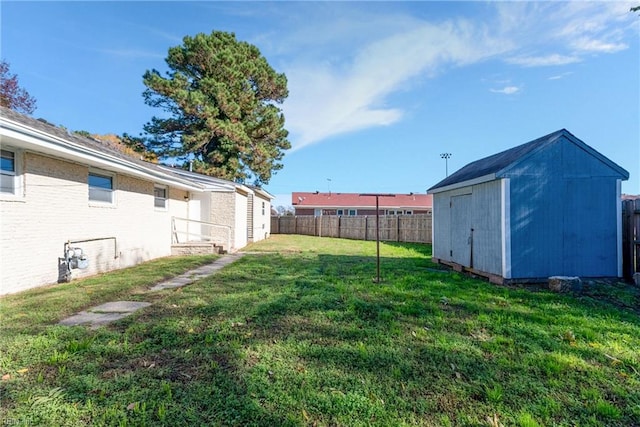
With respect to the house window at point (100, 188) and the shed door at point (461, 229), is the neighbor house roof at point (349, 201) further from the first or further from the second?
the house window at point (100, 188)

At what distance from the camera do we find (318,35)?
1193cm

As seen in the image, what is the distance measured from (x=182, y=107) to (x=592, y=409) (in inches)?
880

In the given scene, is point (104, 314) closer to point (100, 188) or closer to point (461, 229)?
point (100, 188)

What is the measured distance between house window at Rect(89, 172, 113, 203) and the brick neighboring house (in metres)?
24.4

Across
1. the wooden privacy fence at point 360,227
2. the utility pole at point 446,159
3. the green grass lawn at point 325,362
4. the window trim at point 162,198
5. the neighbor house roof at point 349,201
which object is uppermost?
the utility pole at point 446,159

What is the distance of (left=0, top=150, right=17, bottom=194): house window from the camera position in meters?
5.09

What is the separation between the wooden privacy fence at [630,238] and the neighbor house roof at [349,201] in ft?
83.0

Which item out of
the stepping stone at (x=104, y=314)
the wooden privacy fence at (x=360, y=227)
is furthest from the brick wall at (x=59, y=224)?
the wooden privacy fence at (x=360, y=227)

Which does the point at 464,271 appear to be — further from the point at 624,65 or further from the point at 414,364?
the point at 624,65

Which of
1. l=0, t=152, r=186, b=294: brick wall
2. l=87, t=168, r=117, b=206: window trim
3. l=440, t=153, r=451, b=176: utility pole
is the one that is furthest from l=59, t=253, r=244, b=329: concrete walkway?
l=440, t=153, r=451, b=176: utility pole

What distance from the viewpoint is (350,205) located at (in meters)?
32.6

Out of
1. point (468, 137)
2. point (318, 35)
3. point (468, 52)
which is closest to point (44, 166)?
point (318, 35)

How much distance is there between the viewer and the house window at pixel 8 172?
5090 millimetres

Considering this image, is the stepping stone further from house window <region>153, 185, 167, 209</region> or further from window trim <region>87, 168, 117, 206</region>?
house window <region>153, 185, 167, 209</region>
